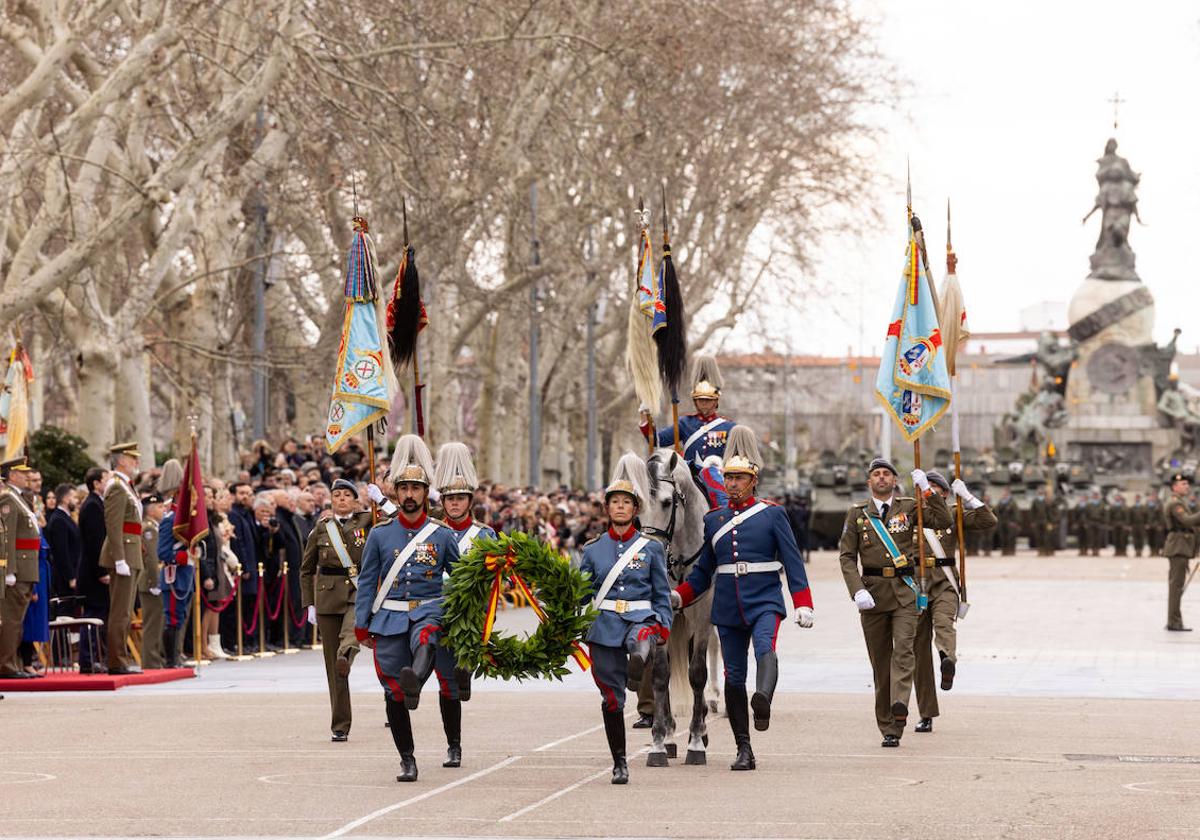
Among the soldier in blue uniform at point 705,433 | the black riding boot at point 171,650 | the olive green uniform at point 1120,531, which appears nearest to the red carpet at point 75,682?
the black riding boot at point 171,650

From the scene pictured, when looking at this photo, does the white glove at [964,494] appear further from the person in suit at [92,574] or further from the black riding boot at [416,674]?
the person in suit at [92,574]

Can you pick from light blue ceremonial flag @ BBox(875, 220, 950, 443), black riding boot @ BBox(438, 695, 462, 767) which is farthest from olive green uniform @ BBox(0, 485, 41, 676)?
light blue ceremonial flag @ BBox(875, 220, 950, 443)

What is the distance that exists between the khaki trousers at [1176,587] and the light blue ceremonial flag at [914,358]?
401 inches

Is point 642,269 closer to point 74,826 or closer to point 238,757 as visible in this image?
point 238,757

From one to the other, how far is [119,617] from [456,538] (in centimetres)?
733

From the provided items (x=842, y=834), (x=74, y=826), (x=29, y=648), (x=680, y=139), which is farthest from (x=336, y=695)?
(x=680, y=139)

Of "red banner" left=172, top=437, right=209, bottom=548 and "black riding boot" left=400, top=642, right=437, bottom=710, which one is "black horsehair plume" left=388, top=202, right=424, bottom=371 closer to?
"black riding boot" left=400, top=642, right=437, bottom=710

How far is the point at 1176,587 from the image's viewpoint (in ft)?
86.4

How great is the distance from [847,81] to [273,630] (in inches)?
1113

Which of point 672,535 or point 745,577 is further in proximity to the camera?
point 672,535

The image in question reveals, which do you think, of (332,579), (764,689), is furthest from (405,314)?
(764,689)

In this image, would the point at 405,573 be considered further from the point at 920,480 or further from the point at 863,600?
the point at 920,480

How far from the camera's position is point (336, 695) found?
14430mm

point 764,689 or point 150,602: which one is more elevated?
point 150,602
